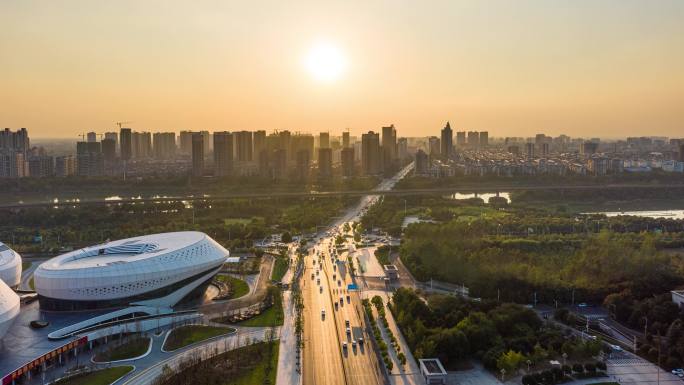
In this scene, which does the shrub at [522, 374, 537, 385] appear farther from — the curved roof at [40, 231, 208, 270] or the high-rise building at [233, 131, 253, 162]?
the high-rise building at [233, 131, 253, 162]

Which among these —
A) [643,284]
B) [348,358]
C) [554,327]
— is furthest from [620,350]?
[348,358]

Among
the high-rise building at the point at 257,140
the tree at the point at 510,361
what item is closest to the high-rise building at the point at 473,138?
the high-rise building at the point at 257,140

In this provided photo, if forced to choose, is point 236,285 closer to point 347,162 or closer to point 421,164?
point 347,162

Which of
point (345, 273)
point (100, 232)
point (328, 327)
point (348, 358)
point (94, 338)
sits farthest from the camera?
point (100, 232)

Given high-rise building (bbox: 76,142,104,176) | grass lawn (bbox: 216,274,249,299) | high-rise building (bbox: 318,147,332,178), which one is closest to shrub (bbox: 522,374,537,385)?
grass lawn (bbox: 216,274,249,299)

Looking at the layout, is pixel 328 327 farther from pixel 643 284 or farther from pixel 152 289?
pixel 643 284

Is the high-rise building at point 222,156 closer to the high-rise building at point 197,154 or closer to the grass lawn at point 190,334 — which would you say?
the high-rise building at point 197,154
